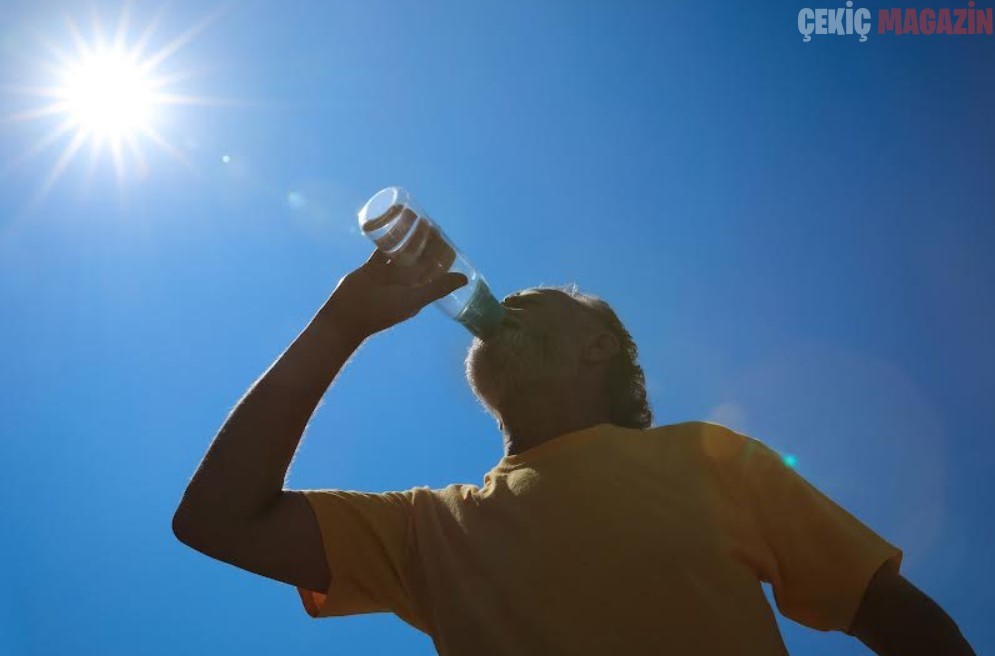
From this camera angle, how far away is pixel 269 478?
192 centimetres

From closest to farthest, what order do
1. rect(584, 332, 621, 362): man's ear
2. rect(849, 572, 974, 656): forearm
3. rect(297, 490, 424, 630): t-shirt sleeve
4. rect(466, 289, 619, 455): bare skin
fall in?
rect(849, 572, 974, 656): forearm < rect(297, 490, 424, 630): t-shirt sleeve < rect(466, 289, 619, 455): bare skin < rect(584, 332, 621, 362): man's ear

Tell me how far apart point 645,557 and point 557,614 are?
27cm

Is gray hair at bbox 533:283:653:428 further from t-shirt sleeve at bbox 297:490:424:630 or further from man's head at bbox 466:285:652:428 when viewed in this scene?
t-shirt sleeve at bbox 297:490:424:630

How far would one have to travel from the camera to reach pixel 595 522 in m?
1.88

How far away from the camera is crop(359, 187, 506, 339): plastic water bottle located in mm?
2605

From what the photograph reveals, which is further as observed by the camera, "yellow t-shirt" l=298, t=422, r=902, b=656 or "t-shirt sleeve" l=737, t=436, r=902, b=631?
"t-shirt sleeve" l=737, t=436, r=902, b=631

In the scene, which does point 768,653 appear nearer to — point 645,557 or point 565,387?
point 645,557

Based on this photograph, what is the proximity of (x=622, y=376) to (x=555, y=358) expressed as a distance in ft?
1.39

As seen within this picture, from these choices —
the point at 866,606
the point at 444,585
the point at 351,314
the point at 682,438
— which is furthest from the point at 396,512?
the point at 866,606

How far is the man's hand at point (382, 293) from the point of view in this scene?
86.4 inches

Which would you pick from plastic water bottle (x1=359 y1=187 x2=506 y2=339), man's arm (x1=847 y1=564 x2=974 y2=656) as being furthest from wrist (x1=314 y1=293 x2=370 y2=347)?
man's arm (x1=847 y1=564 x2=974 y2=656)

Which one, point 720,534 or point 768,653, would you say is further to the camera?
point 720,534

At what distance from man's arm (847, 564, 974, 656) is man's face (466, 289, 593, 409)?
116 cm

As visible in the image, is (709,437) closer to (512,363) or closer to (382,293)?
(512,363)
